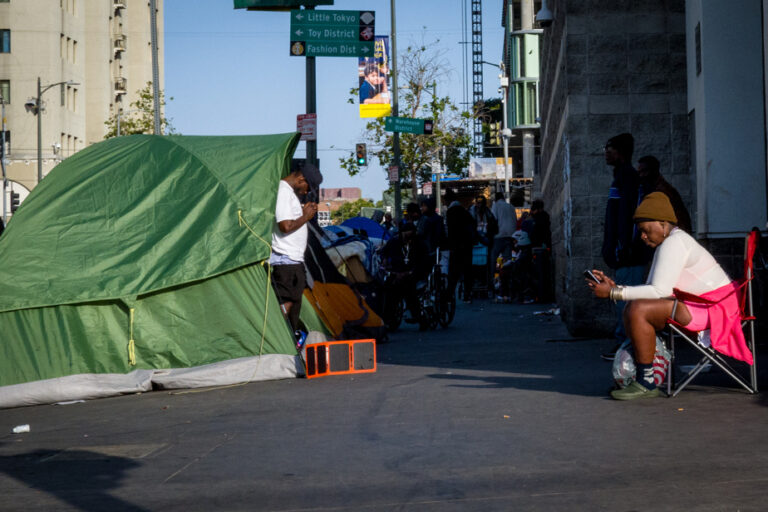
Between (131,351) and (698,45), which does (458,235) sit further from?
(131,351)

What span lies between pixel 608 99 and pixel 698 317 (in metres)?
5.39

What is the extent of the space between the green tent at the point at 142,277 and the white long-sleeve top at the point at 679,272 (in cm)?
379

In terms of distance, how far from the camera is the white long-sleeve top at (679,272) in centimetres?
746

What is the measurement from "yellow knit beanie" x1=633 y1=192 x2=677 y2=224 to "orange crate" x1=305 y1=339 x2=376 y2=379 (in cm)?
329

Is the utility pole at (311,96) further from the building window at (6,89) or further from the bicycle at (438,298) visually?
the building window at (6,89)

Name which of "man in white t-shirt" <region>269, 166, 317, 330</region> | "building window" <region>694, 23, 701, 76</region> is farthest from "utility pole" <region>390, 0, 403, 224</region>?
"man in white t-shirt" <region>269, 166, 317, 330</region>

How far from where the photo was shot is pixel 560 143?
14.5 m

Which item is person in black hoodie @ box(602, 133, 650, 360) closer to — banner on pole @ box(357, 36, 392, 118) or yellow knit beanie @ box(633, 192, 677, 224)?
yellow knit beanie @ box(633, 192, 677, 224)

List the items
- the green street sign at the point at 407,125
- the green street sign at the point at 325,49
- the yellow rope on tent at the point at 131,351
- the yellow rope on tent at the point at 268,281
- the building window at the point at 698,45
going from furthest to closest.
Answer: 1. the green street sign at the point at 407,125
2. the green street sign at the point at 325,49
3. the building window at the point at 698,45
4. the yellow rope on tent at the point at 268,281
5. the yellow rope on tent at the point at 131,351

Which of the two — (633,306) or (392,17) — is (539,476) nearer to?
(633,306)

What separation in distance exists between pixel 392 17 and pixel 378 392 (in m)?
26.1

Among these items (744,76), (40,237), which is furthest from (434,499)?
(744,76)

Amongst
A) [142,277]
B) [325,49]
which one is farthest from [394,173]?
[142,277]

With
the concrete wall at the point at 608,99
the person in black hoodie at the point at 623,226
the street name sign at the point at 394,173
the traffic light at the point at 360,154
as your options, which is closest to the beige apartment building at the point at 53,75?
the traffic light at the point at 360,154
